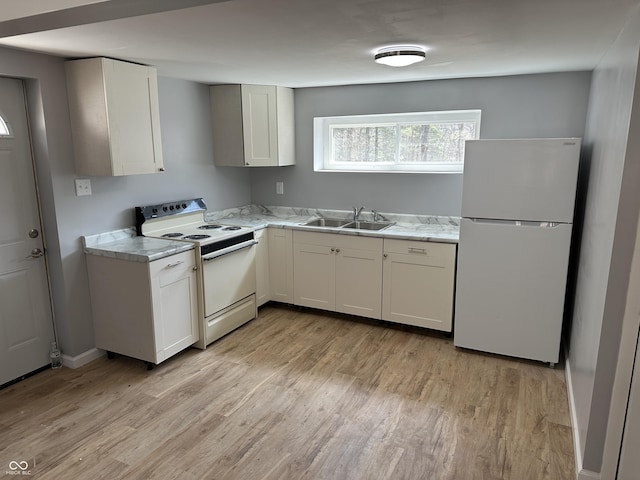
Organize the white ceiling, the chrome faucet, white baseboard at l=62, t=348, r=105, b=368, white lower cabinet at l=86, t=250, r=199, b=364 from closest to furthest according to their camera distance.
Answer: the white ceiling → white lower cabinet at l=86, t=250, r=199, b=364 → white baseboard at l=62, t=348, r=105, b=368 → the chrome faucet

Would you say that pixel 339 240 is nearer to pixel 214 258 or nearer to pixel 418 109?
pixel 214 258

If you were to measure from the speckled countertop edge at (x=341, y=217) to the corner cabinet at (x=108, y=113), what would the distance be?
1.29m

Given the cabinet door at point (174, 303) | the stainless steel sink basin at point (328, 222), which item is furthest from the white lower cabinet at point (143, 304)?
the stainless steel sink basin at point (328, 222)

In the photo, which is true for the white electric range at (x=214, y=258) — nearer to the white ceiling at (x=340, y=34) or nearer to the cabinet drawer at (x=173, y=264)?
the cabinet drawer at (x=173, y=264)

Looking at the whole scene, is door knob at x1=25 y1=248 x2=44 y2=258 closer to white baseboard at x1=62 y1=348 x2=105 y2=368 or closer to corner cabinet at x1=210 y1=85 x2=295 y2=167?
white baseboard at x1=62 y1=348 x2=105 y2=368

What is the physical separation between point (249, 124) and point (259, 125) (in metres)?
0.10

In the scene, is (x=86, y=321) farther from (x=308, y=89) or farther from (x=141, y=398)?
(x=308, y=89)

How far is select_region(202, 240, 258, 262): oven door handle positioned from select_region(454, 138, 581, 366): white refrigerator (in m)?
1.74

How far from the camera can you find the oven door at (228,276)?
133 inches

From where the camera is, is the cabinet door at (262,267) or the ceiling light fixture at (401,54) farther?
the cabinet door at (262,267)

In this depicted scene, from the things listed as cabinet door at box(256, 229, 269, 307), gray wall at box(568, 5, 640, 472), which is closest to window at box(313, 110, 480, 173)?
cabinet door at box(256, 229, 269, 307)

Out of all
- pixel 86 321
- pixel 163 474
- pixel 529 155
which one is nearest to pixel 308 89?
pixel 529 155

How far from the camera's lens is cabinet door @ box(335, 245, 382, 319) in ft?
12.2

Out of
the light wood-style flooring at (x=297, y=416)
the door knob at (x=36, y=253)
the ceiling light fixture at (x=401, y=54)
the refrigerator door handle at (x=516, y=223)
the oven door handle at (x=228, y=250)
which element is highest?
the ceiling light fixture at (x=401, y=54)
